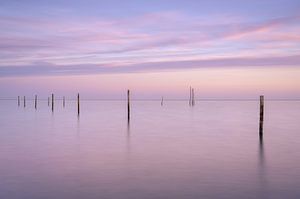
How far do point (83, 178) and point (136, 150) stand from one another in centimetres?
638

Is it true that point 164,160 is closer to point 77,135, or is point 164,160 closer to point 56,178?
point 56,178

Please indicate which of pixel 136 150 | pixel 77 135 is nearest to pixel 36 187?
pixel 136 150

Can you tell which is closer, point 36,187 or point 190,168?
point 36,187

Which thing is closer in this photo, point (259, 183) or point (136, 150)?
point (259, 183)

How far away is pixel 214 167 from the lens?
1247cm

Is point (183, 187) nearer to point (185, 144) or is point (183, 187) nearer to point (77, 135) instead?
point (185, 144)

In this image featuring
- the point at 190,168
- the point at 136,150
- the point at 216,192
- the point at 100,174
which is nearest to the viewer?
the point at 216,192

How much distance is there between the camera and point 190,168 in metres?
12.2

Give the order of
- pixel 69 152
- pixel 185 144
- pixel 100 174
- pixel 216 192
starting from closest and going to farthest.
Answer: pixel 216 192 < pixel 100 174 < pixel 69 152 < pixel 185 144

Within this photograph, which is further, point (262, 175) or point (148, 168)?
point (148, 168)

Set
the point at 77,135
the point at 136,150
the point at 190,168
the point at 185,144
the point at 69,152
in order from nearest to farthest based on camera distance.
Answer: the point at 190,168, the point at 69,152, the point at 136,150, the point at 185,144, the point at 77,135

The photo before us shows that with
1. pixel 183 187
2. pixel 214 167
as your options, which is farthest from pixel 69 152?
pixel 183 187

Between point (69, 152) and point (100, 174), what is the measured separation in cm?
498

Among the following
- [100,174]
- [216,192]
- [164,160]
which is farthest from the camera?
[164,160]
